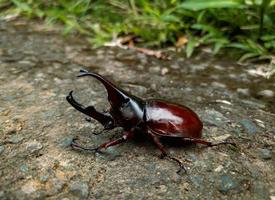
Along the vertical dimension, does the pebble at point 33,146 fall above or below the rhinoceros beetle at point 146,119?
below

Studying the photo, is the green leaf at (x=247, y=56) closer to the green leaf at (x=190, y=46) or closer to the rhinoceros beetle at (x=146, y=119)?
the green leaf at (x=190, y=46)

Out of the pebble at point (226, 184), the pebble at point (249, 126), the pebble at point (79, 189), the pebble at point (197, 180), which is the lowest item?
the pebble at point (249, 126)

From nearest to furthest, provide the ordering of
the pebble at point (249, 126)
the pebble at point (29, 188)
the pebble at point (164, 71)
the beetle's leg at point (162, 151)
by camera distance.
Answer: the pebble at point (29, 188) < the beetle's leg at point (162, 151) < the pebble at point (249, 126) < the pebble at point (164, 71)

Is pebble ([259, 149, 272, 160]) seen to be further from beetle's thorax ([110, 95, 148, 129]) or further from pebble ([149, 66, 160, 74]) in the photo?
pebble ([149, 66, 160, 74])

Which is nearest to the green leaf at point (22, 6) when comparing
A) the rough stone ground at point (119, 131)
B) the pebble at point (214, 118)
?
the rough stone ground at point (119, 131)

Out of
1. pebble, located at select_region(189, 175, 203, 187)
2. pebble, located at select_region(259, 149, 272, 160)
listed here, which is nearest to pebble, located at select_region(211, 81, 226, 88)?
pebble, located at select_region(259, 149, 272, 160)

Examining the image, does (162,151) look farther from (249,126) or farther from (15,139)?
(15,139)

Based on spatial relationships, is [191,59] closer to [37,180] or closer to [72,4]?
[72,4]

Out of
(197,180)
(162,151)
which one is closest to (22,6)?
(162,151)
